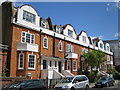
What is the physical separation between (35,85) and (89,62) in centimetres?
2041

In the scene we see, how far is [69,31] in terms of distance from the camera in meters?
36.3

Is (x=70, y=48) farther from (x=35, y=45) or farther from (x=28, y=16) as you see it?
(x=28, y=16)

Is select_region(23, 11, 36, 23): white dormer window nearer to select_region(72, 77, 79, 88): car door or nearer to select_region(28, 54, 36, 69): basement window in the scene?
select_region(28, 54, 36, 69): basement window

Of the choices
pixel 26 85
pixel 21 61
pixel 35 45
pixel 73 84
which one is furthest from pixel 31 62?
pixel 26 85

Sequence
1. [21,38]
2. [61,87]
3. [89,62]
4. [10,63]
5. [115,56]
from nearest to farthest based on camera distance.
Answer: [61,87] < [10,63] < [21,38] < [89,62] < [115,56]

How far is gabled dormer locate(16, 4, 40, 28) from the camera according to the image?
82.8 feet

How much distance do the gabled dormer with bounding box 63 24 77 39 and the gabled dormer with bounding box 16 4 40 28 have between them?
774 centimetres

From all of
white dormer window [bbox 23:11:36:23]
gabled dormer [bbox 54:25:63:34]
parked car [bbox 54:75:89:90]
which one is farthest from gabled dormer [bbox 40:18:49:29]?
parked car [bbox 54:75:89:90]

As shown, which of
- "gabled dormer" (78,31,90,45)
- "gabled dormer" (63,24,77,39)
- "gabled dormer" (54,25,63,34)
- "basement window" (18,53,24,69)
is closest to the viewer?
"basement window" (18,53,24,69)

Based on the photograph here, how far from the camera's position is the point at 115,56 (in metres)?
61.7

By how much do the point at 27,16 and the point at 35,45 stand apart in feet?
14.6

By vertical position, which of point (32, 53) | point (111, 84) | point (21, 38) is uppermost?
point (21, 38)

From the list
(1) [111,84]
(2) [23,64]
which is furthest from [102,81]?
(2) [23,64]

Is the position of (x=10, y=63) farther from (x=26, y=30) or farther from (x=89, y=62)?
(x=89, y=62)
